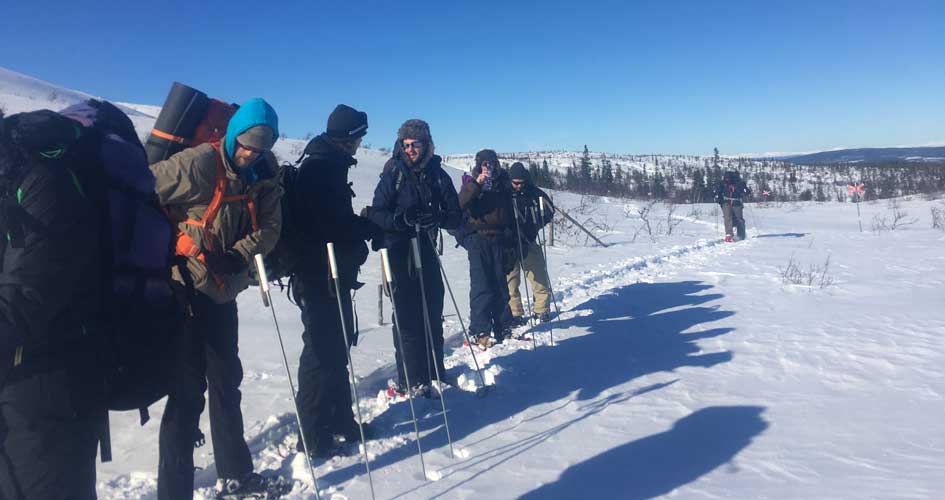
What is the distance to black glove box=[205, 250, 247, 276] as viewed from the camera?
2.70 meters

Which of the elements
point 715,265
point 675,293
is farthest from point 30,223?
point 715,265

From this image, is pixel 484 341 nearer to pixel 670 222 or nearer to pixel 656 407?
pixel 656 407

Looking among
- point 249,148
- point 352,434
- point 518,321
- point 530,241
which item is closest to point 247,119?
point 249,148

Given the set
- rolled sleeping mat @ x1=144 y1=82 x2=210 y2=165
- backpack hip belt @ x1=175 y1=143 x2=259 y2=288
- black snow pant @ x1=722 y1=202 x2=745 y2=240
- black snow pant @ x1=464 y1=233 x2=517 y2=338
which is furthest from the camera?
black snow pant @ x1=722 y1=202 x2=745 y2=240

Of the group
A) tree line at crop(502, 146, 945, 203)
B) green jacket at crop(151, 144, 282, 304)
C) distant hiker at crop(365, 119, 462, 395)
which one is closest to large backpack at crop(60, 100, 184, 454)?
green jacket at crop(151, 144, 282, 304)

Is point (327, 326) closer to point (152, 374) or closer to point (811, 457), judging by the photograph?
point (152, 374)

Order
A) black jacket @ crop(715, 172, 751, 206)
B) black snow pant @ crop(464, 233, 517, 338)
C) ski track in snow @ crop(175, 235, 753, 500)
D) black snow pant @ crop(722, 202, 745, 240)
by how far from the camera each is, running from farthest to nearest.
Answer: black snow pant @ crop(722, 202, 745, 240), black jacket @ crop(715, 172, 751, 206), black snow pant @ crop(464, 233, 517, 338), ski track in snow @ crop(175, 235, 753, 500)

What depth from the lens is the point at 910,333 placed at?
18.8 ft

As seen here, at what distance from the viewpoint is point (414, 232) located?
4.38 m

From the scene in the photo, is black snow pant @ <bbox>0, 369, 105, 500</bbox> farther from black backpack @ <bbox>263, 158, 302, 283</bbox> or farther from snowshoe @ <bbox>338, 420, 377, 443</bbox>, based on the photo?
snowshoe @ <bbox>338, 420, 377, 443</bbox>

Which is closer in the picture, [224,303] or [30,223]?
[30,223]

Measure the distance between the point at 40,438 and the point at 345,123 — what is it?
2.40 metres

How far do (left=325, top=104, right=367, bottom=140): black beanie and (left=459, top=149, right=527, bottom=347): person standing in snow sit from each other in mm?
1978

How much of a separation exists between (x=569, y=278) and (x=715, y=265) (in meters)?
3.23
